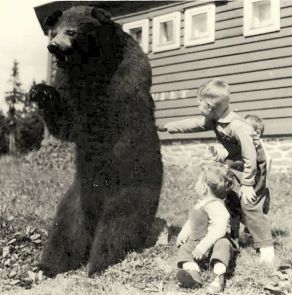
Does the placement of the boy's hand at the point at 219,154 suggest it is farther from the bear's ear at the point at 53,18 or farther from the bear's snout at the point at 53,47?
the bear's ear at the point at 53,18

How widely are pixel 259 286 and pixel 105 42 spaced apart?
7.51 feet

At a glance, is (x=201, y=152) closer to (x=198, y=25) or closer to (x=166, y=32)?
(x=198, y=25)

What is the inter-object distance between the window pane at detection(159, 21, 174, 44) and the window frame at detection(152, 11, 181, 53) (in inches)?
2.9

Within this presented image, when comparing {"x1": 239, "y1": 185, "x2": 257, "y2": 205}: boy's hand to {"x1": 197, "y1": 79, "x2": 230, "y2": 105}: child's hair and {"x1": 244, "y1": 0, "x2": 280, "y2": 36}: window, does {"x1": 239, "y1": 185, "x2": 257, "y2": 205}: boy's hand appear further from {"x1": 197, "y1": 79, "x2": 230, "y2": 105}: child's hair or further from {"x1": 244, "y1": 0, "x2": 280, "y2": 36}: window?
{"x1": 244, "y1": 0, "x2": 280, "y2": 36}: window

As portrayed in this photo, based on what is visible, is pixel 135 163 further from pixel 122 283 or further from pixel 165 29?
pixel 165 29

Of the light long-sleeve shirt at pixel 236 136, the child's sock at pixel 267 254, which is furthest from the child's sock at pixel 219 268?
the light long-sleeve shirt at pixel 236 136

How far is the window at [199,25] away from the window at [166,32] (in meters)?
0.29

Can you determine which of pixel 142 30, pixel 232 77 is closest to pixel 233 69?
pixel 232 77

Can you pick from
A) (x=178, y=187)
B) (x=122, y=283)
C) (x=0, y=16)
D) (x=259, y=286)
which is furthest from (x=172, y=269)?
(x=178, y=187)

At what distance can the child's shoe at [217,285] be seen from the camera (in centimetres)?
308

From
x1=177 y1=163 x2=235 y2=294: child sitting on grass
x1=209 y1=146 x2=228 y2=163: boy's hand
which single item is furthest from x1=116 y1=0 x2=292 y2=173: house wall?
x1=177 y1=163 x2=235 y2=294: child sitting on grass

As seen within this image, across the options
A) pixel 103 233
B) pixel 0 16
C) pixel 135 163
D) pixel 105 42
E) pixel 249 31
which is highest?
pixel 249 31

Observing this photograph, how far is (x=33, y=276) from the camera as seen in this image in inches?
151

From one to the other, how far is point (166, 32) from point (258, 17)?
2.44 metres
